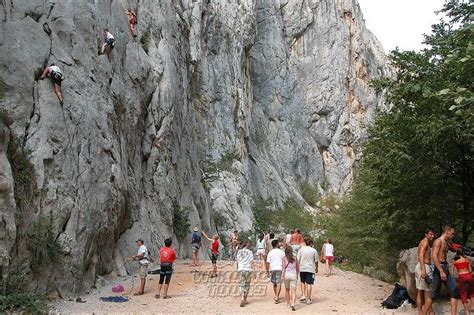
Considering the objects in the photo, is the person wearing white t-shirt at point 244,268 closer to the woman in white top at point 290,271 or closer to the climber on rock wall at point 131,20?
the woman in white top at point 290,271

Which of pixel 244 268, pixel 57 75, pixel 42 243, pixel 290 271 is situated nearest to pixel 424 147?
pixel 290 271

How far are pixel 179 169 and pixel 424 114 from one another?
635 inches

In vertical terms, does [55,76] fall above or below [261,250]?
above

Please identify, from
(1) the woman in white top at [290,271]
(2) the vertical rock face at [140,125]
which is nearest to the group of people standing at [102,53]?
(2) the vertical rock face at [140,125]

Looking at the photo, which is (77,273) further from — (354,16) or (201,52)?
(354,16)

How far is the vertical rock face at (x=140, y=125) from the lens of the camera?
43.5 feet

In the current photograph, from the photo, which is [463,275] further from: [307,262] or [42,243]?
[42,243]

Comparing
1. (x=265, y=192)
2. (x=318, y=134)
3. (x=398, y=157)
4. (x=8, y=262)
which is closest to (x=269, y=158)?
(x=265, y=192)

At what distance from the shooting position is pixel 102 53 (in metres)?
18.3

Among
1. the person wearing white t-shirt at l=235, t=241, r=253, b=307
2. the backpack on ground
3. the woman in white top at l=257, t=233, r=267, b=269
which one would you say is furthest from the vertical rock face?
the person wearing white t-shirt at l=235, t=241, r=253, b=307

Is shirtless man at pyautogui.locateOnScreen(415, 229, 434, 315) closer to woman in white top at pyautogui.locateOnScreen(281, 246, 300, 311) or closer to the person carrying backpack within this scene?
woman in white top at pyautogui.locateOnScreen(281, 246, 300, 311)

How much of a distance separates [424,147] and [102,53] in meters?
12.3

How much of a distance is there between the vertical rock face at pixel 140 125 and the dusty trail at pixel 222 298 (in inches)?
51.4

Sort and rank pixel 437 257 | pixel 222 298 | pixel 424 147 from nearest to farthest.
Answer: pixel 437 257 < pixel 424 147 < pixel 222 298
